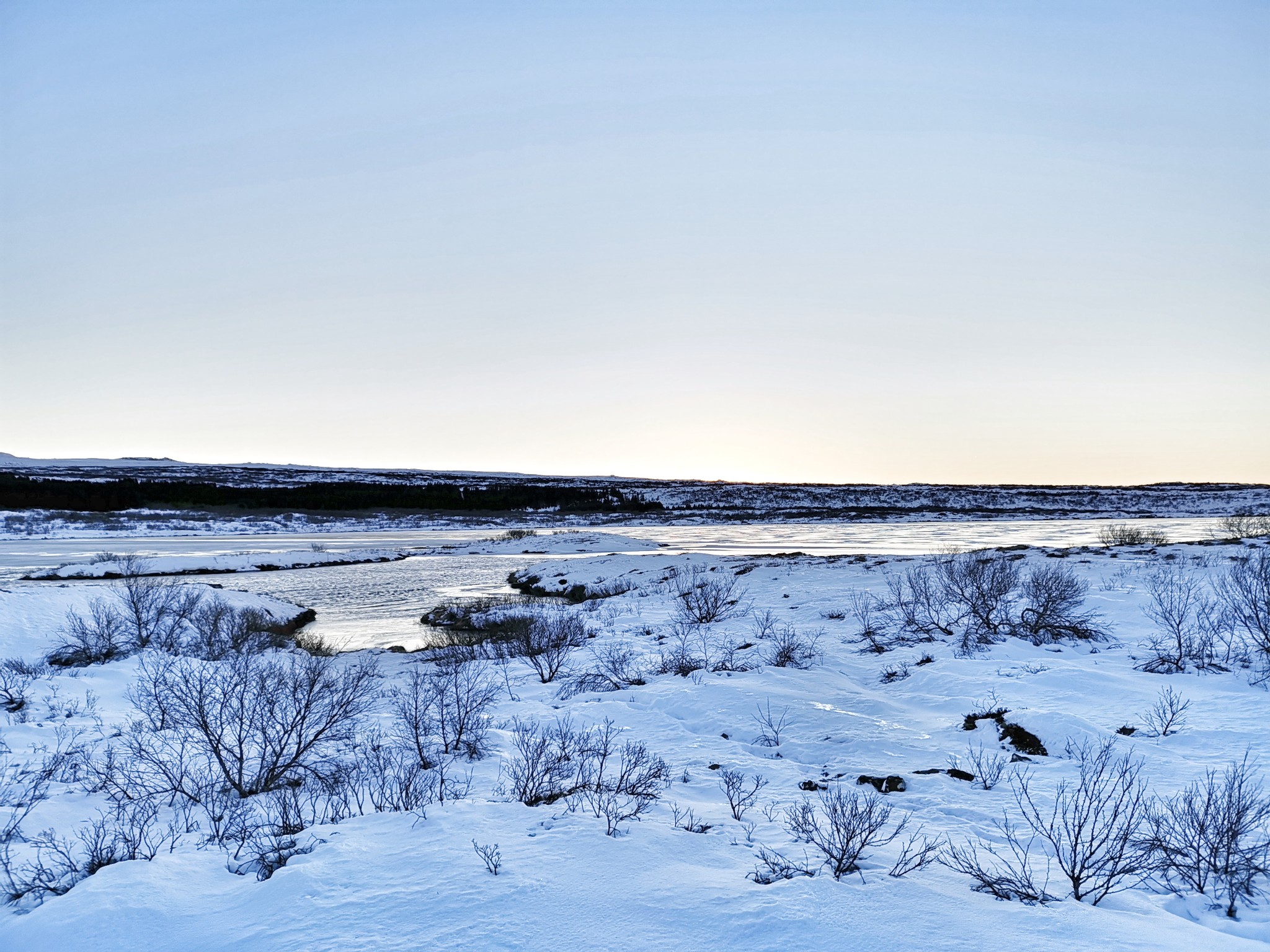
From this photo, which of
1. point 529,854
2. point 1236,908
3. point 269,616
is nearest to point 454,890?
point 529,854

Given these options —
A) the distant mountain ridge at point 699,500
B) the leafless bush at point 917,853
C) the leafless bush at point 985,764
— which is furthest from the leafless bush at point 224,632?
the distant mountain ridge at point 699,500

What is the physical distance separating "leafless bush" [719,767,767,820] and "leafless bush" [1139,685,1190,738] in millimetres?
3945

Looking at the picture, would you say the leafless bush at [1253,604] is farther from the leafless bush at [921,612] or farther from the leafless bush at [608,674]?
the leafless bush at [608,674]

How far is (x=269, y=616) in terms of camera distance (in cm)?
1816

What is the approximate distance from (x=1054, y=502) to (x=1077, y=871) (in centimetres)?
8271

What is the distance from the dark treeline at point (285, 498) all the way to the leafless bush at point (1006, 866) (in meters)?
59.2

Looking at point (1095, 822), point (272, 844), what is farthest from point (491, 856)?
point (1095, 822)

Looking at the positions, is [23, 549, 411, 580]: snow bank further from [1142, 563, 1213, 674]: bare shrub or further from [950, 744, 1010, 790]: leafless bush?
[1142, 563, 1213, 674]: bare shrub

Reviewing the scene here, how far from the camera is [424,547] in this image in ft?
127

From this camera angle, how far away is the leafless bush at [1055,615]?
441 inches

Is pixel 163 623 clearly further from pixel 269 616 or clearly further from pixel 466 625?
pixel 466 625

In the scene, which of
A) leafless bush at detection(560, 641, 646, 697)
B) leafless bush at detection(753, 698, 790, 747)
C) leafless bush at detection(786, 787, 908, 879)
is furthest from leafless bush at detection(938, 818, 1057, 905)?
leafless bush at detection(560, 641, 646, 697)

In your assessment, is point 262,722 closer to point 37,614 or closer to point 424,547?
point 37,614

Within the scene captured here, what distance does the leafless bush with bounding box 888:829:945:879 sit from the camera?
4.00 meters
